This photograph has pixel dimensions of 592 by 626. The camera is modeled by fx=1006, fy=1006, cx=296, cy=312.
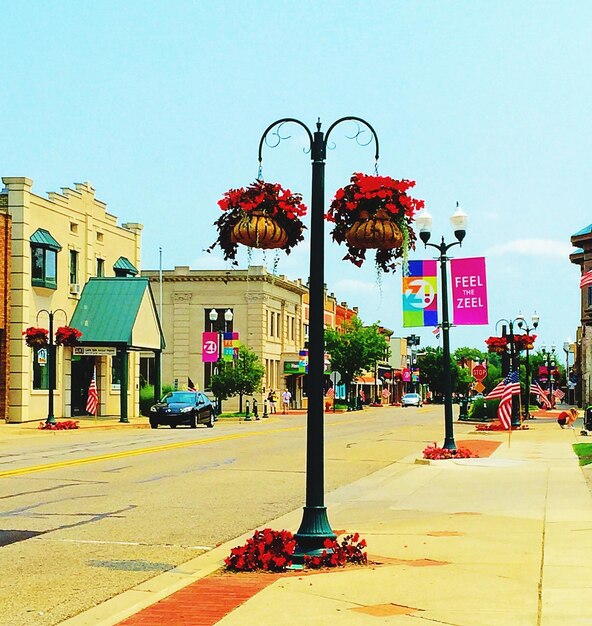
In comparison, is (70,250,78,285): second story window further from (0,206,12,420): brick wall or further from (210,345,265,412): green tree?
(210,345,265,412): green tree

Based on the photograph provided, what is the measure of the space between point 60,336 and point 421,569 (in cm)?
3086

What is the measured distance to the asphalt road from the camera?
9.51 m

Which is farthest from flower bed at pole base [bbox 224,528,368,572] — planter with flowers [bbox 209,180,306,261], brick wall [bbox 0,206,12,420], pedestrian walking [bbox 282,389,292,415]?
pedestrian walking [bbox 282,389,292,415]

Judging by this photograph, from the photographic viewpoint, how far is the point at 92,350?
46.1 meters

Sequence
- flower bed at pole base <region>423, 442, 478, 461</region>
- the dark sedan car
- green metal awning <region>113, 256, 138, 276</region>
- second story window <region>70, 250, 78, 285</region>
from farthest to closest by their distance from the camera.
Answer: green metal awning <region>113, 256, 138, 276</region> < second story window <region>70, 250, 78, 285</region> < the dark sedan car < flower bed at pole base <region>423, 442, 478, 461</region>

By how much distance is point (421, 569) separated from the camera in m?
9.41

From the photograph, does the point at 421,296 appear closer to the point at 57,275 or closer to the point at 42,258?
the point at 42,258

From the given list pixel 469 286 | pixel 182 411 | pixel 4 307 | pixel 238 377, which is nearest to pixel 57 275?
pixel 4 307

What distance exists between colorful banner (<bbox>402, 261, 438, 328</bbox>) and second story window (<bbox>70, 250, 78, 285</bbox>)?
25.9 metres

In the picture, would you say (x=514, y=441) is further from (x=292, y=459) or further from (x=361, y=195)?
(x=361, y=195)

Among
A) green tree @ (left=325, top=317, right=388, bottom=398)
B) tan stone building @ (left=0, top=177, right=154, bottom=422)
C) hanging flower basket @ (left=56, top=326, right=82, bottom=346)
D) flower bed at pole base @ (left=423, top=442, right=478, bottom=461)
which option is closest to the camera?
flower bed at pole base @ (left=423, top=442, right=478, bottom=461)

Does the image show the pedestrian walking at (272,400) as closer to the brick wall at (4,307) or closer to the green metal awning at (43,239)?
the green metal awning at (43,239)

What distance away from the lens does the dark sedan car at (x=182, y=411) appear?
1640 inches

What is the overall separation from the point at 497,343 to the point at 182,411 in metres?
13.9
